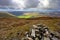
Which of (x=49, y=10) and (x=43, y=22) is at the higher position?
(x=49, y=10)

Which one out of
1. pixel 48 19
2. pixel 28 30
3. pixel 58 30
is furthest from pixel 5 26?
pixel 58 30

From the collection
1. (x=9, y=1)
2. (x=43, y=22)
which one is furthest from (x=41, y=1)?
(x=9, y=1)

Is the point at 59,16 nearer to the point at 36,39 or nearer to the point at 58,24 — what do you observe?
the point at 58,24

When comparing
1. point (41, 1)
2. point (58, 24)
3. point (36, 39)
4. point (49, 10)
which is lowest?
point (36, 39)

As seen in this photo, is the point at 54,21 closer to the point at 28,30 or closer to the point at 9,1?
the point at 28,30

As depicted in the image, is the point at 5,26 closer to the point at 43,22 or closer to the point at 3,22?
the point at 3,22
